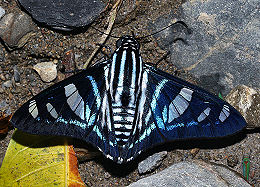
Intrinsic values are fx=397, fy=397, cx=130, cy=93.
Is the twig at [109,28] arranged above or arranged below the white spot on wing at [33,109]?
above

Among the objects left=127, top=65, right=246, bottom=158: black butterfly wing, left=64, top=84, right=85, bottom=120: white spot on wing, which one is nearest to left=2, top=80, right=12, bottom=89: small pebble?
left=64, top=84, right=85, bottom=120: white spot on wing

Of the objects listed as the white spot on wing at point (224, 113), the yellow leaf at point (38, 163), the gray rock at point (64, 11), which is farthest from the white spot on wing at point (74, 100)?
→ the white spot on wing at point (224, 113)

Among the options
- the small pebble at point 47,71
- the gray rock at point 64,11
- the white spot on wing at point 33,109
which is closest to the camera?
the white spot on wing at point 33,109

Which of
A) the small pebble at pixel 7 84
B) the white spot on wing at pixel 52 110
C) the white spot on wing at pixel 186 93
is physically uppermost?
the white spot on wing at pixel 186 93

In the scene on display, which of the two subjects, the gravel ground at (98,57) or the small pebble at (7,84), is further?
the small pebble at (7,84)

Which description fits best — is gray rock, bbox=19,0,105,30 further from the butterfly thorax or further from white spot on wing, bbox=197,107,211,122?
white spot on wing, bbox=197,107,211,122

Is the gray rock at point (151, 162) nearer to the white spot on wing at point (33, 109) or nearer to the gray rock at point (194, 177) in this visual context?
the gray rock at point (194, 177)

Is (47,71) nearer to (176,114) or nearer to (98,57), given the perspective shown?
(98,57)

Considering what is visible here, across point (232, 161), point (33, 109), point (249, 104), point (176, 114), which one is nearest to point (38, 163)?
point (33, 109)
